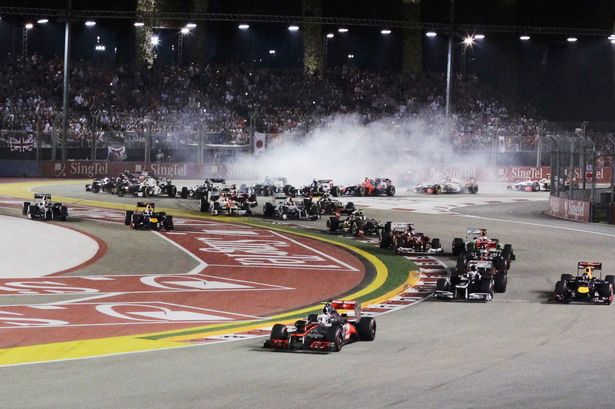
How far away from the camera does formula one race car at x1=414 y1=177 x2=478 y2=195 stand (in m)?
57.2

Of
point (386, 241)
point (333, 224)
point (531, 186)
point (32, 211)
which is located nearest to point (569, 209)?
point (333, 224)

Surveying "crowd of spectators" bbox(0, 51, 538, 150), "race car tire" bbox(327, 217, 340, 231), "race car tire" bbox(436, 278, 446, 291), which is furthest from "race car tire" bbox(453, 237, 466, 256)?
"crowd of spectators" bbox(0, 51, 538, 150)

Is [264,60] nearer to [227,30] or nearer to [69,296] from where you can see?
[227,30]

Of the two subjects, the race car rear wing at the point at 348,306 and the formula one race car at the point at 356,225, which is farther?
the formula one race car at the point at 356,225

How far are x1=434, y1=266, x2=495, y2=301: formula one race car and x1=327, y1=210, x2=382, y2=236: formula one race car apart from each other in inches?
500

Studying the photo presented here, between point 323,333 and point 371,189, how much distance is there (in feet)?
125

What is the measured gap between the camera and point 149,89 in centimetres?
6706

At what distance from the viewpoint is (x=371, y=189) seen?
2116 inches

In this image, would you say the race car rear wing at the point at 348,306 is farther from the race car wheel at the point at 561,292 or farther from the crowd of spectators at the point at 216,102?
the crowd of spectators at the point at 216,102

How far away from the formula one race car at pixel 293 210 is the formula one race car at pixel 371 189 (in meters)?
11.8

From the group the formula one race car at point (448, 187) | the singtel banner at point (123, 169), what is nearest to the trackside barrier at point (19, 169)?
the singtel banner at point (123, 169)

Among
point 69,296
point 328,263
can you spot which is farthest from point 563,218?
point 69,296

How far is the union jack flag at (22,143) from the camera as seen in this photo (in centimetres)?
5983

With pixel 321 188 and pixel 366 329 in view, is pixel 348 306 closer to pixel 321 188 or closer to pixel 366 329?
pixel 366 329
